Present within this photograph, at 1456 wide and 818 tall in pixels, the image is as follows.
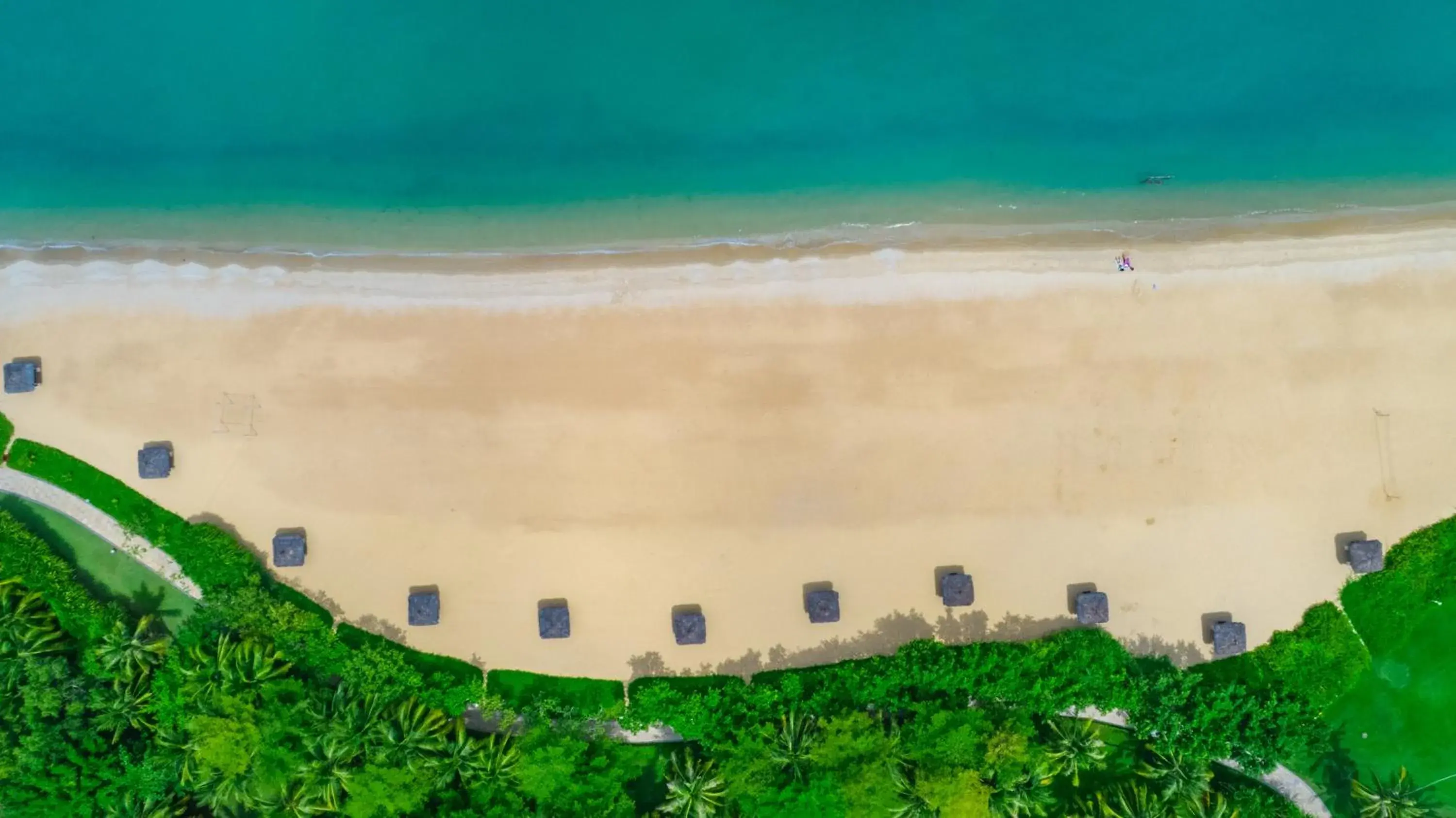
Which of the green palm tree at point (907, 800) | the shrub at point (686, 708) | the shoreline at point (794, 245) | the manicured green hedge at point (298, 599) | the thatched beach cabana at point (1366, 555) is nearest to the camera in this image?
the green palm tree at point (907, 800)

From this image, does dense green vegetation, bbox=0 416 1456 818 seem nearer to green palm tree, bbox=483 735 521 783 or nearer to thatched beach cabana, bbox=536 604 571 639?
green palm tree, bbox=483 735 521 783

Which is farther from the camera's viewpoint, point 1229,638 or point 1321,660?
point 1321,660

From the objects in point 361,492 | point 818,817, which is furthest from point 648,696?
point 361,492

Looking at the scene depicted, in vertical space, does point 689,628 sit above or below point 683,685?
→ above

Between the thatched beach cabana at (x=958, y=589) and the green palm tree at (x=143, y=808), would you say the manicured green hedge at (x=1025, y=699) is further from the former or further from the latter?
the green palm tree at (x=143, y=808)

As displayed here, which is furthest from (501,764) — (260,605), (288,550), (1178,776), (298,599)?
(1178,776)

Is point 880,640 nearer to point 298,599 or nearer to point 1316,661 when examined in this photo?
point 1316,661

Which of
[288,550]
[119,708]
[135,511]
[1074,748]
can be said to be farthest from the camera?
[135,511]

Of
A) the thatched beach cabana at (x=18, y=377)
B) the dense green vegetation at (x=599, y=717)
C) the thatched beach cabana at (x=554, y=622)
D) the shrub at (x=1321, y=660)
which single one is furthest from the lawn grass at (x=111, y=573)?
the shrub at (x=1321, y=660)
